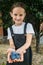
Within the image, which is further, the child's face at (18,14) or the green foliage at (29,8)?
the green foliage at (29,8)

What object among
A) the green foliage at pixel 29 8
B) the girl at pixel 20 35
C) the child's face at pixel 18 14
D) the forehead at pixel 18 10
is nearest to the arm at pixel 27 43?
the girl at pixel 20 35

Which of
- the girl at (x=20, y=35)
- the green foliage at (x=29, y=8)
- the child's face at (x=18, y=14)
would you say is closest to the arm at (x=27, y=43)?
→ the girl at (x=20, y=35)

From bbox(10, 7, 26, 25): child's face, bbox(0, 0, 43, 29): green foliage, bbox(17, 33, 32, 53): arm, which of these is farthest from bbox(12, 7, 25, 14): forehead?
bbox(0, 0, 43, 29): green foliage

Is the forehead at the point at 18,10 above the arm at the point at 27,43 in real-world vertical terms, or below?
above

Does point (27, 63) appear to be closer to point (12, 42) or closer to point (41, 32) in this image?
point (12, 42)

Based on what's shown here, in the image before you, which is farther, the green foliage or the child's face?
the green foliage

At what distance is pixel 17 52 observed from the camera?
3834mm

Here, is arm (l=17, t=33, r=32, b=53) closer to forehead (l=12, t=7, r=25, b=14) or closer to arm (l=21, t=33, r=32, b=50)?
arm (l=21, t=33, r=32, b=50)

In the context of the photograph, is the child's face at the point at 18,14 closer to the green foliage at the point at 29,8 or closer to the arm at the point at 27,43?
the arm at the point at 27,43

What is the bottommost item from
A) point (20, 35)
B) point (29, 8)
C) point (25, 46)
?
point (25, 46)

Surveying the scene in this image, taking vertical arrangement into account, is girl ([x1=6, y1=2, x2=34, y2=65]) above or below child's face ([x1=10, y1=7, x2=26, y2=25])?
below

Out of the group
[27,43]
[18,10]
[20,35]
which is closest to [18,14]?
[18,10]

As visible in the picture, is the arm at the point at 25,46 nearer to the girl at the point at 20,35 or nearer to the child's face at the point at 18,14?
the girl at the point at 20,35

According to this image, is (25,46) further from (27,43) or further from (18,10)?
(18,10)
